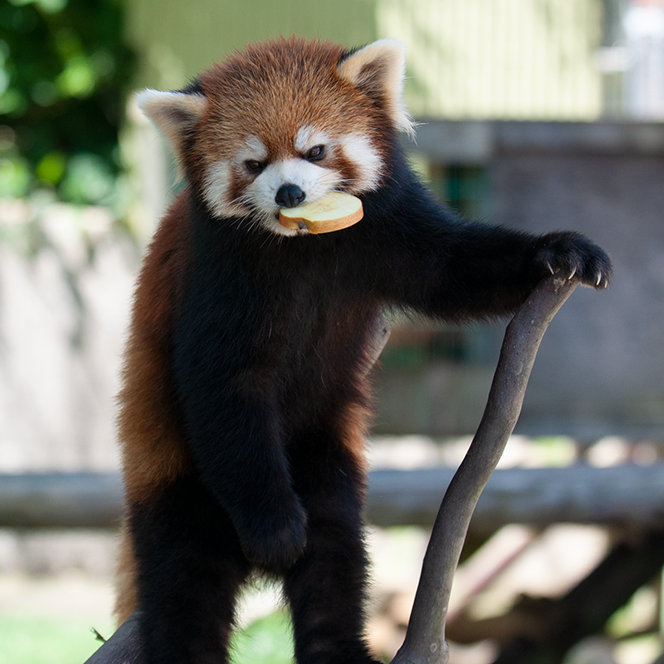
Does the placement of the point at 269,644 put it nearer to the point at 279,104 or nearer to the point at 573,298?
the point at 573,298

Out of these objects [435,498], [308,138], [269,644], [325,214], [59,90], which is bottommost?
[269,644]

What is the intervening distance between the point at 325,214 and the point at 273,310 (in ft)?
1.06

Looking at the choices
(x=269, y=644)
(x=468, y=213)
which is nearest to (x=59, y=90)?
(x=468, y=213)

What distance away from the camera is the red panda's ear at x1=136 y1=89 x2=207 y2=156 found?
2.04 metres

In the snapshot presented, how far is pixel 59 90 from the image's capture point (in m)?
7.72

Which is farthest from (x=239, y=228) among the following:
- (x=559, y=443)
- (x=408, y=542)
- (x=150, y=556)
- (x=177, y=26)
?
(x=177, y=26)

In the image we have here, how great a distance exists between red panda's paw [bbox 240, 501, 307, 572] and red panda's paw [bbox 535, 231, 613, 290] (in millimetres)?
839

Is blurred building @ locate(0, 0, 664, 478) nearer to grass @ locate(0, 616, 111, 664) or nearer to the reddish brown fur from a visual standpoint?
grass @ locate(0, 616, 111, 664)

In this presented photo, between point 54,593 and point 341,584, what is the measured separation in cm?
453

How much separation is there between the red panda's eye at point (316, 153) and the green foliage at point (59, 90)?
6213 millimetres

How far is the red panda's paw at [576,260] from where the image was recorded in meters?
1.78

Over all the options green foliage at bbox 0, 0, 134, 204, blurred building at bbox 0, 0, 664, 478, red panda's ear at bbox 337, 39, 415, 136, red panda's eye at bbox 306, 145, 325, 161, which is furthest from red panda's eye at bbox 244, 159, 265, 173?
green foliage at bbox 0, 0, 134, 204

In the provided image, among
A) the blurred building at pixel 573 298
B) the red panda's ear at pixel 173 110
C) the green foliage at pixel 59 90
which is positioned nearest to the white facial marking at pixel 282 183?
the red panda's ear at pixel 173 110

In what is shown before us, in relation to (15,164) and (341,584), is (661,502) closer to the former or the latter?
(341,584)
